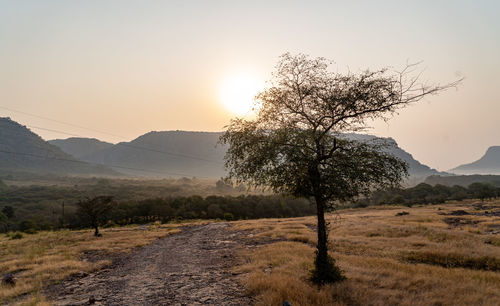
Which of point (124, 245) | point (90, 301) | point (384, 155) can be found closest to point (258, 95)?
point (384, 155)

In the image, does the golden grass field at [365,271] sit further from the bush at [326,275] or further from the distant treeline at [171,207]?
the distant treeline at [171,207]

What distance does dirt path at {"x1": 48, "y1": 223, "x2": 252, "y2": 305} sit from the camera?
42.3ft

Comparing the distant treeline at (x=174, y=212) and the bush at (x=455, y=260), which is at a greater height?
the bush at (x=455, y=260)

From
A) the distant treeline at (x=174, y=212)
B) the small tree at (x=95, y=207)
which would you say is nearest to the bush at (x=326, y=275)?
the small tree at (x=95, y=207)

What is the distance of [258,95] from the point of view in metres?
14.8

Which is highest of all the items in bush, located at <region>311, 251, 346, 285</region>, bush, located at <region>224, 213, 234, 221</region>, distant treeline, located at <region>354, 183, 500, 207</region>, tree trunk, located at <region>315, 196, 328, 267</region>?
tree trunk, located at <region>315, 196, 328, 267</region>

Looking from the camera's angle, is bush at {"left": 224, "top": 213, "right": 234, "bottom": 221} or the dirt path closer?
the dirt path

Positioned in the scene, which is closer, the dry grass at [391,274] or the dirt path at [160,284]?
the dry grass at [391,274]

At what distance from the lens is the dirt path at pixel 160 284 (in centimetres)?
1291

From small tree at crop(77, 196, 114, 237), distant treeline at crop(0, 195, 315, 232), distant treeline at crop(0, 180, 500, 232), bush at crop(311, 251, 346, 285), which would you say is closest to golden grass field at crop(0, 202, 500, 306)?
bush at crop(311, 251, 346, 285)

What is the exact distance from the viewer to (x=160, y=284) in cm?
1550

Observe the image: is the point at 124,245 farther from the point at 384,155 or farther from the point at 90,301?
the point at 384,155

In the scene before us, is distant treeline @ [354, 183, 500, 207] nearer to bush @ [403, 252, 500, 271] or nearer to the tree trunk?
bush @ [403, 252, 500, 271]

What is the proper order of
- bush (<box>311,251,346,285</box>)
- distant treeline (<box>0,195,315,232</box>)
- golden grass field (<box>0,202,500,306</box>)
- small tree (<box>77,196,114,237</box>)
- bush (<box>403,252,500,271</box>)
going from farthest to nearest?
distant treeline (<box>0,195,315,232</box>), small tree (<box>77,196,114,237</box>), bush (<box>403,252,500,271</box>), bush (<box>311,251,346,285</box>), golden grass field (<box>0,202,500,306</box>)
